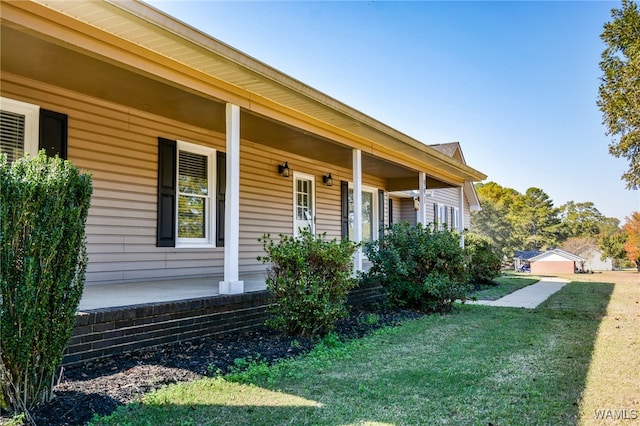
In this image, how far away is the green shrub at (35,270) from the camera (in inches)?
92.8

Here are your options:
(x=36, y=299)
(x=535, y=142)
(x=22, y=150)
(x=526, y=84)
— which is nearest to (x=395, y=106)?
(x=526, y=84)

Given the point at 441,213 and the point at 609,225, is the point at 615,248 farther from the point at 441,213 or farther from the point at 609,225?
the point at 609,225

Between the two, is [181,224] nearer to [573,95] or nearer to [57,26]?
[57,26]

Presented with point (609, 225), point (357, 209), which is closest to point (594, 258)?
point (609, 225)

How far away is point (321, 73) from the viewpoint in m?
11.3

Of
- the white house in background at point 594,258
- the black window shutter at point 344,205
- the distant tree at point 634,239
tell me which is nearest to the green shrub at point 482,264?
the black window shutter at point 344,205

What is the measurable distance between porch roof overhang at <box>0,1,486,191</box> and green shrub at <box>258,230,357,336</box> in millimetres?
1834

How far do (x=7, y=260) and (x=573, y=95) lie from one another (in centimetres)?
1607

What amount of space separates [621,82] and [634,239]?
1378cm

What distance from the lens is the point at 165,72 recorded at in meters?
4.27

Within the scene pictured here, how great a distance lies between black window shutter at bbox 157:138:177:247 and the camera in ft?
20.0

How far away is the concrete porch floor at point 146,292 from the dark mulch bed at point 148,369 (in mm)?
512

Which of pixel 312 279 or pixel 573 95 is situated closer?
pixel 312 279

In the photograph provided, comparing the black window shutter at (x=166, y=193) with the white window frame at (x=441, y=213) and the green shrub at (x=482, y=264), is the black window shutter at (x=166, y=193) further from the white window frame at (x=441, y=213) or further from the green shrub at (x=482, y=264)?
the white window frame at (x=441, y=213)
